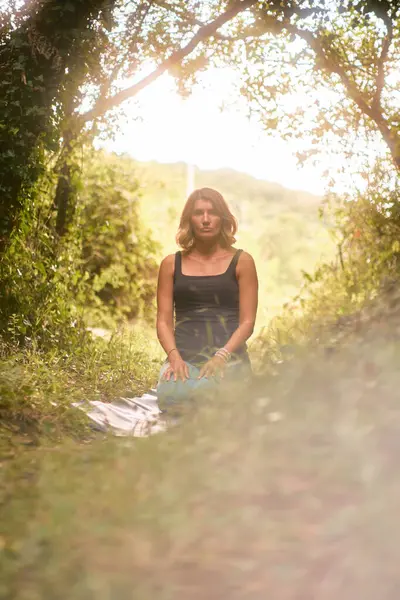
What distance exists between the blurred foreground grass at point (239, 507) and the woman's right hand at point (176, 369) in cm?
168

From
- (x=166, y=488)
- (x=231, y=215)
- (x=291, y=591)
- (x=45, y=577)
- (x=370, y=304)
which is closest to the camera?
(x=291, y=591)

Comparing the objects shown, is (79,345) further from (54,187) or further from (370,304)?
(370,304)

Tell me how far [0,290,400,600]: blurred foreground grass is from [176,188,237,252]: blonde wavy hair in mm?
2404

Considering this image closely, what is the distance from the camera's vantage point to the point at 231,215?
4855mm

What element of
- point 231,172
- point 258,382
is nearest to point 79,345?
point 258,382

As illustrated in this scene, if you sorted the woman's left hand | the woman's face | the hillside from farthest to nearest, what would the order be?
the hillside → the woman's face → the woman's left hand

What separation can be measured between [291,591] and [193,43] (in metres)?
5.82

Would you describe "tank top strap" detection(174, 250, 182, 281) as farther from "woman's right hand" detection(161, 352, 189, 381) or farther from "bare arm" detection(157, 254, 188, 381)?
"woman's right hand" detection(161, 352, 189, 381)

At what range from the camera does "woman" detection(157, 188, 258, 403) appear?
4.55 metres

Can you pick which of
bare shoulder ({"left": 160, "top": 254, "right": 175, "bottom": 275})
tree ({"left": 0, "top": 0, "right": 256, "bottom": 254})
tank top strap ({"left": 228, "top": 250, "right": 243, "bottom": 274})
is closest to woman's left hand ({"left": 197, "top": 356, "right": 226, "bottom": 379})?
tank top strap ({"left": 228, "top": 250, "right": 243, "bottom": 274})

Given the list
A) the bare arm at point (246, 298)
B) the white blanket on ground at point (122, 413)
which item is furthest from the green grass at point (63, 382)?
the bare arm at point (246, 298)

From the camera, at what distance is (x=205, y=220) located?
4.77 m

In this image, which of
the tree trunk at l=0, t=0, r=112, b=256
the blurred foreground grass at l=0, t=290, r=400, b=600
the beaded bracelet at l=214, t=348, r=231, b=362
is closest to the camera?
the blurred foreground grass at l=0, t=290, r=400, b=600

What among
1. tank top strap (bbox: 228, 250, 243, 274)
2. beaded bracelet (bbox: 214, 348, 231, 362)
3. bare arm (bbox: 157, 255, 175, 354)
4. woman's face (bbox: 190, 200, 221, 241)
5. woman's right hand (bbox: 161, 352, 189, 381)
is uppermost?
woman's face (bbox: 190, 200, 221, 241)
